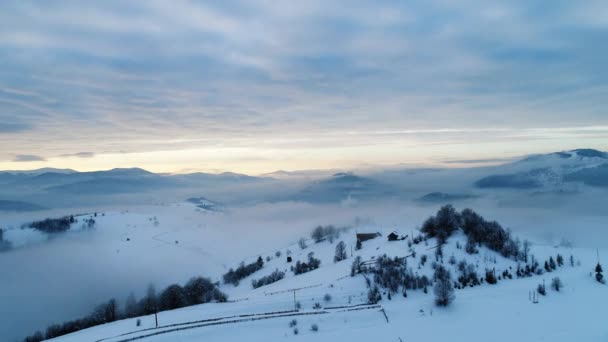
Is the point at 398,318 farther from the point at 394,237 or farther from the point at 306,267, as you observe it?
the point at 394,237

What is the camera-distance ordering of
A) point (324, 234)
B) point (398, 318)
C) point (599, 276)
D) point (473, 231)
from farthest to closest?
1. point (324, 234)
2. point (473, 231)
3. point (599, 276)
4. point (398, 318)

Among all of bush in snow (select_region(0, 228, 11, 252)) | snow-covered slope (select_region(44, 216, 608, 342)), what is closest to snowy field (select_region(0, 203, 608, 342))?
snow-covered slope (select_region(44, 216, 608, 342))

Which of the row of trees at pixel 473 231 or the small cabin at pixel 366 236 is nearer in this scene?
the row of trees at pixel 473 231

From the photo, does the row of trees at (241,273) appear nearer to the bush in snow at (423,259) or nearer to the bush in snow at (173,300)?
the bush in snow at (173,300)

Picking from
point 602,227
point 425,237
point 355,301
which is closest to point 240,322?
point 355,301

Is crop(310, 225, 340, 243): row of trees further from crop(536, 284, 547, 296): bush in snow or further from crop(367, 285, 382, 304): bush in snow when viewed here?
crop(536, 284, 547, 296): bush in snow

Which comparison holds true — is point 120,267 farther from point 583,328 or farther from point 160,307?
point 583,328

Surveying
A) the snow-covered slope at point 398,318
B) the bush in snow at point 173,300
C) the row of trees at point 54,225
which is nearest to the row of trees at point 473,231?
the snow-covered slope at point 398,318

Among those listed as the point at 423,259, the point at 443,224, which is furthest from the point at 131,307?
the point at 443,224

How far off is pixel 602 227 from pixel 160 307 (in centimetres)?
16000

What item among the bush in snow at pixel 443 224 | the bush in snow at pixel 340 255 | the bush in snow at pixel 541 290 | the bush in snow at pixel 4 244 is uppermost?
the bush in snow at pixel 443 224

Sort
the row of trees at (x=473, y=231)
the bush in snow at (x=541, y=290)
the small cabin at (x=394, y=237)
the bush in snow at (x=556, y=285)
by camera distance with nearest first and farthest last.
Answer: the bush in snow at (x=541, y=290)
the bush in snow at (x=556, y=285)
the row of trees at (x=473, y=231)
the small cabin at (x=394, y=237)

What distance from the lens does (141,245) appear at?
136000 mm

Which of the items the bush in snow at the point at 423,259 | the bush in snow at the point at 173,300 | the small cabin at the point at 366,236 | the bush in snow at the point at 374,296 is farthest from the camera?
the small cabin at the point at 366,236
